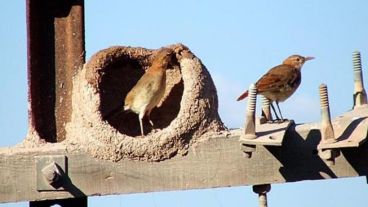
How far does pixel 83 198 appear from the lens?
6410 millimetres

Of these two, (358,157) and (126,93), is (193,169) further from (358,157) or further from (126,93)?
(126,93)

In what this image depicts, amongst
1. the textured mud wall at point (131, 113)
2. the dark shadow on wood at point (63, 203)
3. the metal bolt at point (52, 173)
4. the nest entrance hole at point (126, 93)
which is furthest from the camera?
the nest entrance hole at point (126, 93)

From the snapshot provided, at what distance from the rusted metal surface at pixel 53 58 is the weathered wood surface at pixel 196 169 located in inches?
21.9

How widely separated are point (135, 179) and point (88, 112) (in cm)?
140

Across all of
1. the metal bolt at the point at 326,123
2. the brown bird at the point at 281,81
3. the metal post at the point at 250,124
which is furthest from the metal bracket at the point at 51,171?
the brown bird at the point at 281,81

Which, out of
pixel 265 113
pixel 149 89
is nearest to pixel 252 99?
pixel 265 113

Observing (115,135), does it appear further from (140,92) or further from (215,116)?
(140,92)

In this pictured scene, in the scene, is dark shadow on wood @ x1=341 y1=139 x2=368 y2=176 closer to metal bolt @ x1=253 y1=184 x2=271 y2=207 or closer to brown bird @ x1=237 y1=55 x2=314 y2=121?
metal bolt @ x1=253 y1=184 x2=271 y2=207

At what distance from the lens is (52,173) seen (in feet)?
19.8

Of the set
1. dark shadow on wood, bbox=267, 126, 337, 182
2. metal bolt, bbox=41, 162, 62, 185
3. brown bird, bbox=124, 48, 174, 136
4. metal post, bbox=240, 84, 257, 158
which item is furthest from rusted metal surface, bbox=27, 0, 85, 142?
dark shadow on wood, bbox=267, 126, 337, 182

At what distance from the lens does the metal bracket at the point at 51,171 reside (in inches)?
239

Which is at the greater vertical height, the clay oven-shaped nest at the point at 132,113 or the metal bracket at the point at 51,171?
the clay oven-shaped nest at the point at 132,113

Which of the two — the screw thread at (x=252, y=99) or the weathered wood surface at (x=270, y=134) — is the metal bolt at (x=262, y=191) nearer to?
the weathered wood surface at (x=270, y=134)

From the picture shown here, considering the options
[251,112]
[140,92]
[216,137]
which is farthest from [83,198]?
[140,92]
